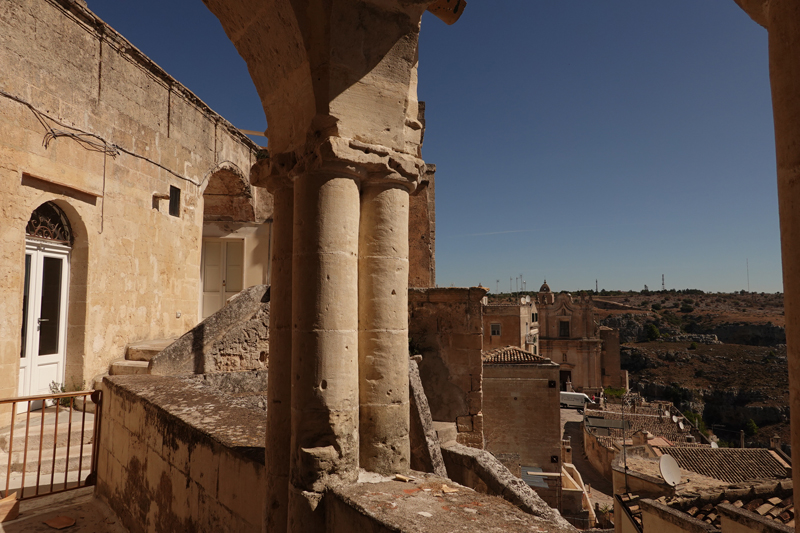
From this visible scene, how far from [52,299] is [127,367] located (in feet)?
4.64

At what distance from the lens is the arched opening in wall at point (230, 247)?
1188 centimetres

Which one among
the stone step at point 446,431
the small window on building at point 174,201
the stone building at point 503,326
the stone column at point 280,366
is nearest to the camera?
the stone column at point 280,366

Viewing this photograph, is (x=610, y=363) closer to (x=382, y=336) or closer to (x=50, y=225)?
(x=50, y=225)

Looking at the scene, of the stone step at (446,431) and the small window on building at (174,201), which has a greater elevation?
the small window on building at (174,201)

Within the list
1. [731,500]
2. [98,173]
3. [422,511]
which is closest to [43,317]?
[98,173]

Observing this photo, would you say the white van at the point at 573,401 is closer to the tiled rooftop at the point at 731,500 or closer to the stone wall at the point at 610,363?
the stone wall at the point at 610,363

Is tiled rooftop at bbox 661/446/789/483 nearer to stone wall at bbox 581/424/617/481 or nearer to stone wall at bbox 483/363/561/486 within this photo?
stone wall at bbox 581/424/617/481

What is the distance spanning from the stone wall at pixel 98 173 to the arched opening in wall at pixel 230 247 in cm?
173

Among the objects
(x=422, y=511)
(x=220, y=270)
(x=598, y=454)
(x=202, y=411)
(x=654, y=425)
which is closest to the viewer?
(x=422, y=511)

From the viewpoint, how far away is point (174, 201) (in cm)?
950

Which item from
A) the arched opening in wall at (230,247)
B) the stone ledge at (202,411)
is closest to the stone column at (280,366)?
the stone ledge at (202,411)

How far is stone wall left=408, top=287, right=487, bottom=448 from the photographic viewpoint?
991cm

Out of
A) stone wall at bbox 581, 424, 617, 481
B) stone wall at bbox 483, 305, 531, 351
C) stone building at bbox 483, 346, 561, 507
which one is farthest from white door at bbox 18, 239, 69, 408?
stone wall at bbox 483, 305, 531, 351

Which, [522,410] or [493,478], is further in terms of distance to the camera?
[522,410]
